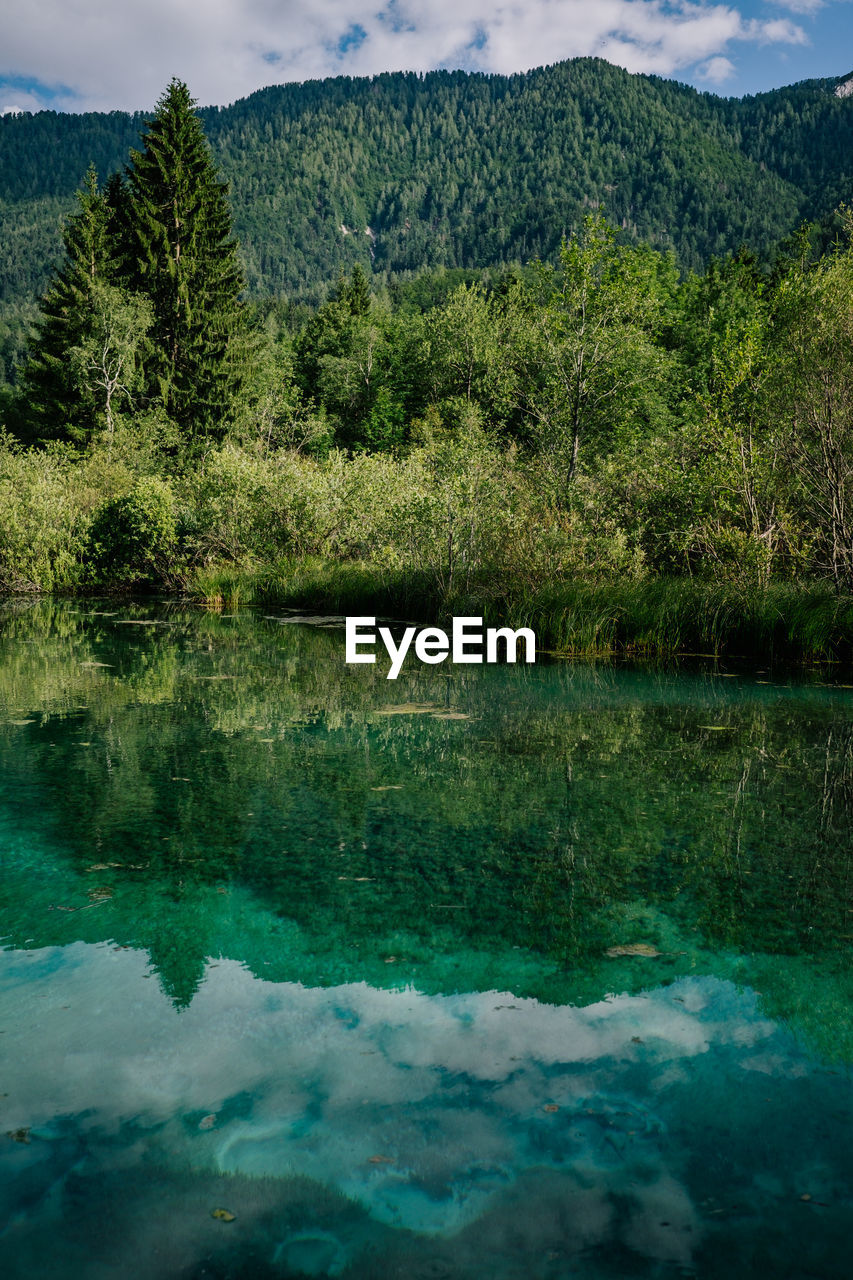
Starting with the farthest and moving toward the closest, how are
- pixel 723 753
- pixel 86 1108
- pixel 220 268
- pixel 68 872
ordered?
pixel 220 268 → pixel 723 753 → pixel 68 872 → pixel 86 1108

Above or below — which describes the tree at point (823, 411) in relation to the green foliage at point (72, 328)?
below

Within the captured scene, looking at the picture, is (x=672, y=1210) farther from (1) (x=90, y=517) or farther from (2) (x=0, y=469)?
(2) (x=0, y=469)

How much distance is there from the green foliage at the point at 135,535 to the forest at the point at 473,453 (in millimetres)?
54

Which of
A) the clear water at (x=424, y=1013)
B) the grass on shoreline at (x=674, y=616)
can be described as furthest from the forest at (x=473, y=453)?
the clear water at (x=424, y=1013)

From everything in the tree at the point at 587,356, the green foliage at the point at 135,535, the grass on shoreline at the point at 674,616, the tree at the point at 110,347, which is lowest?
the grass on shoreline at the point at 674,616

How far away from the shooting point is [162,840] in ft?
14.5

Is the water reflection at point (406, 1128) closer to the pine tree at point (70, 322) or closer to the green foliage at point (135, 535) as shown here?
the green foliage at point (135, 535)

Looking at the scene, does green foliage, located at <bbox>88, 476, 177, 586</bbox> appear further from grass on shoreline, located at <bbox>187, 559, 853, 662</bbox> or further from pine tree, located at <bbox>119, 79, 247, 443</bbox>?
pine tree, located at <bbox>119, 79, 247, 443</bbox>

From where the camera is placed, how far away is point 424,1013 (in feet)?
9.37

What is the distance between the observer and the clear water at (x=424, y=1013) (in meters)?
1.97

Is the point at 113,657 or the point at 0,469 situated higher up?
the point at 0,469

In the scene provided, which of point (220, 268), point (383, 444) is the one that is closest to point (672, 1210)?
point (220, 268)

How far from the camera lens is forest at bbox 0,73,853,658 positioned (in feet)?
37.4

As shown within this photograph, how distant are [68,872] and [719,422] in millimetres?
10639
